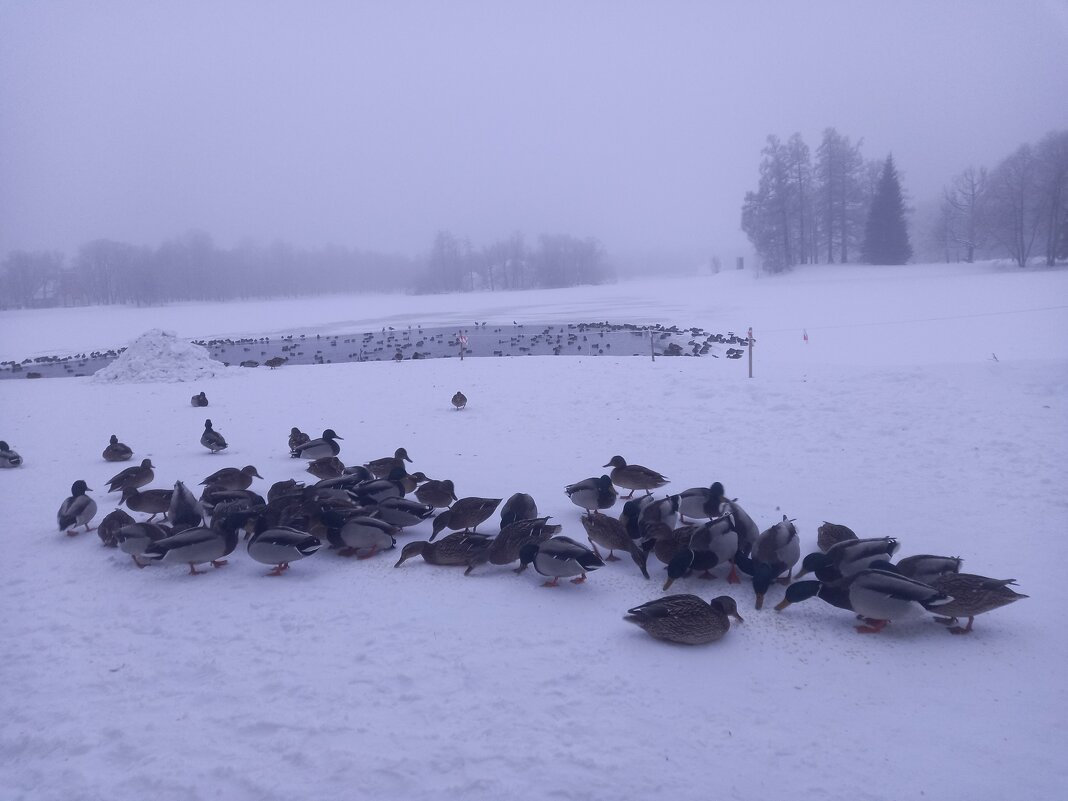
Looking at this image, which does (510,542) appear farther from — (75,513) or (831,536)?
(75,513)

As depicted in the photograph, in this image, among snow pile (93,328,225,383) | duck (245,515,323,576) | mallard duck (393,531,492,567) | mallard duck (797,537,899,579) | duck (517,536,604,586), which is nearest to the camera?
mallard duck (797,537,899,579)

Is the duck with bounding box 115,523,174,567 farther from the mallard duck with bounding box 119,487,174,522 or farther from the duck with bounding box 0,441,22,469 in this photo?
the duck with bounding box 0,441,22,469

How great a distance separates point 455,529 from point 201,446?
6414 millimetres

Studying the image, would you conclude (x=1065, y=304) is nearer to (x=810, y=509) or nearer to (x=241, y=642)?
(x=810, y=509)

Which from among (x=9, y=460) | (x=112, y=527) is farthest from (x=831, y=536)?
(x=9, y=460)

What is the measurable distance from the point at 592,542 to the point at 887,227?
147ft

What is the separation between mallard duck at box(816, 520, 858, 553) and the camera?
5.61 meters

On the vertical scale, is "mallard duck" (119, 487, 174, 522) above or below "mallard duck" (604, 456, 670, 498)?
above

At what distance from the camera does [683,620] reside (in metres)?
4.17

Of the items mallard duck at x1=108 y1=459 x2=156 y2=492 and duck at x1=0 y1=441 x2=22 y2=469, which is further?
duck at x1=0 y1=441 x2=22 y2=469

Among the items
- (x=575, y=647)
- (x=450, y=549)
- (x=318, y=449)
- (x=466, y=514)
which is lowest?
(x=575, y=647)

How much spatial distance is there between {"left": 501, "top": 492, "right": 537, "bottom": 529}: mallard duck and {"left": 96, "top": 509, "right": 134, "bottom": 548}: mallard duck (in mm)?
3890

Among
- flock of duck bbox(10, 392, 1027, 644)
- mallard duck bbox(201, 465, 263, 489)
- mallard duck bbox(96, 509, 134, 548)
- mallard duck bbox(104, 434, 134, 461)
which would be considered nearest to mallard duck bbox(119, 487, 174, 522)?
flock of duck bbox(10, 392, 1027, 644)

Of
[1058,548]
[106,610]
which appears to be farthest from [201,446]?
[1058,548]
